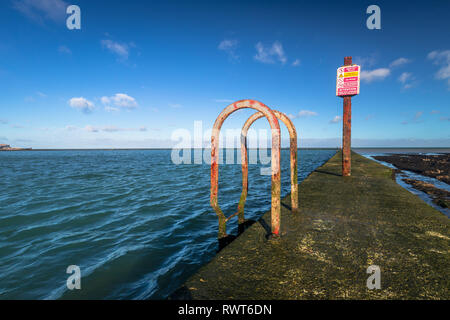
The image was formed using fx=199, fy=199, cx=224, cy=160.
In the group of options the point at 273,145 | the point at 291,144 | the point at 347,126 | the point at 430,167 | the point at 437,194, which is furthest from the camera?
the point at 430,167

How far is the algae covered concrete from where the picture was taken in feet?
6.31

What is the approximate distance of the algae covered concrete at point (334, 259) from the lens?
192 cm

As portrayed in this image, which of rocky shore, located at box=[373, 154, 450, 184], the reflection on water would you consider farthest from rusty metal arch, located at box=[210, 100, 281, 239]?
rocky shore, located at box=[373, 154, 450, 184]

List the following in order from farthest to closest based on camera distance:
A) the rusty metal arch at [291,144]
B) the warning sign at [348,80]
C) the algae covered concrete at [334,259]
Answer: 1. the warning sign at [348,80]
2. the rusty metal arch at [291,144]
3. the algae covered concrete at [334,259]

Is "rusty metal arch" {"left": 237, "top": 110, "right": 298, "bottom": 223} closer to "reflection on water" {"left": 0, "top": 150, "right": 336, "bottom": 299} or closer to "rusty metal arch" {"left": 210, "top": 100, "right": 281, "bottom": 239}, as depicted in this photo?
"rusty metal arch" {"left": 210, "top": 100, "right": 281, "bottom": 239}

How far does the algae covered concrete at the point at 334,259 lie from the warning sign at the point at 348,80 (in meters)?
5.54

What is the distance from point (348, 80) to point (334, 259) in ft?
26.4

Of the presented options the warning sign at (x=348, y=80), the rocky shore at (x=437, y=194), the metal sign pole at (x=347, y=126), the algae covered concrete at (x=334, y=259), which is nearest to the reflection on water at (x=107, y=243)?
the algae covered concrete at (x=334, y=259)

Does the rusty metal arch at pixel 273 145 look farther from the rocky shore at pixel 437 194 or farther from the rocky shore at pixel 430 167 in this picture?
the rocky shore at pixel 430 167

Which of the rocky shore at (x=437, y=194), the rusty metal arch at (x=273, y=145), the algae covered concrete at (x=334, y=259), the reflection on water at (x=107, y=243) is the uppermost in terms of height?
the rusty metal arch at (x=273, y=145)

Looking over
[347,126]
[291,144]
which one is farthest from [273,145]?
[347,126]

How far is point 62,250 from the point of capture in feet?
16.3

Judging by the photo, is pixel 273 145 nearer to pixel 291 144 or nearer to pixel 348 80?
pixel 291 144

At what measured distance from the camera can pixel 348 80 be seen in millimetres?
8062
